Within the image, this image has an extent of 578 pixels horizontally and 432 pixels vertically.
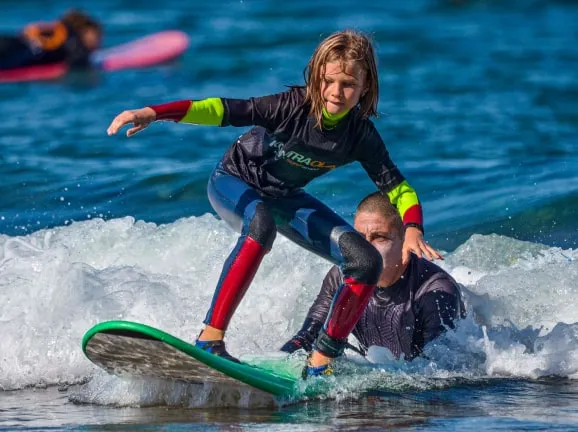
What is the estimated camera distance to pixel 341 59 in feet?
16.1

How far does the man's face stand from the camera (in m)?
5.55

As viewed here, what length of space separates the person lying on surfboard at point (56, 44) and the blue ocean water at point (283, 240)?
48cm

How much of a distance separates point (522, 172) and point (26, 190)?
189 inches

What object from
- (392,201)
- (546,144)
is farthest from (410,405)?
(546,144)

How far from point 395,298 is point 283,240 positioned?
85.3 inches

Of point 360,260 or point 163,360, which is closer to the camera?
point 163,360

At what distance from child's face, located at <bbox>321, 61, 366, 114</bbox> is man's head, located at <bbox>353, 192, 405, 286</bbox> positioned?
73 centimetres

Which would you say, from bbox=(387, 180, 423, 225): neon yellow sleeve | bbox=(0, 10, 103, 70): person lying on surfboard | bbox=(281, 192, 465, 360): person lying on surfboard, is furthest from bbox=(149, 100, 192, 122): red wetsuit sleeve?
bbox=(0, 10, 103, 70): person lying on surfboard

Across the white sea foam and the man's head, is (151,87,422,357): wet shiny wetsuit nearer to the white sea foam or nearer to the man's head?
the man's head

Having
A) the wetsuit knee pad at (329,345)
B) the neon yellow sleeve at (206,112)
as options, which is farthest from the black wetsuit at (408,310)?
the neon yellow sleeve at (206,112)

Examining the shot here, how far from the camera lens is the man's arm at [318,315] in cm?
557

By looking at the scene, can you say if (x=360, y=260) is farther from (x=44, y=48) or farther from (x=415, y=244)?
(x=44, y=48)

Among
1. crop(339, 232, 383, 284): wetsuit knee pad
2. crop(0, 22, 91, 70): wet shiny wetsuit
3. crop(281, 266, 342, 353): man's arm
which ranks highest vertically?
crop(0, 22, 91, 70): wet shiny wetsuit

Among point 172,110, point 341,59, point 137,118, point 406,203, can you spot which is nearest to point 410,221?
point 406,203
